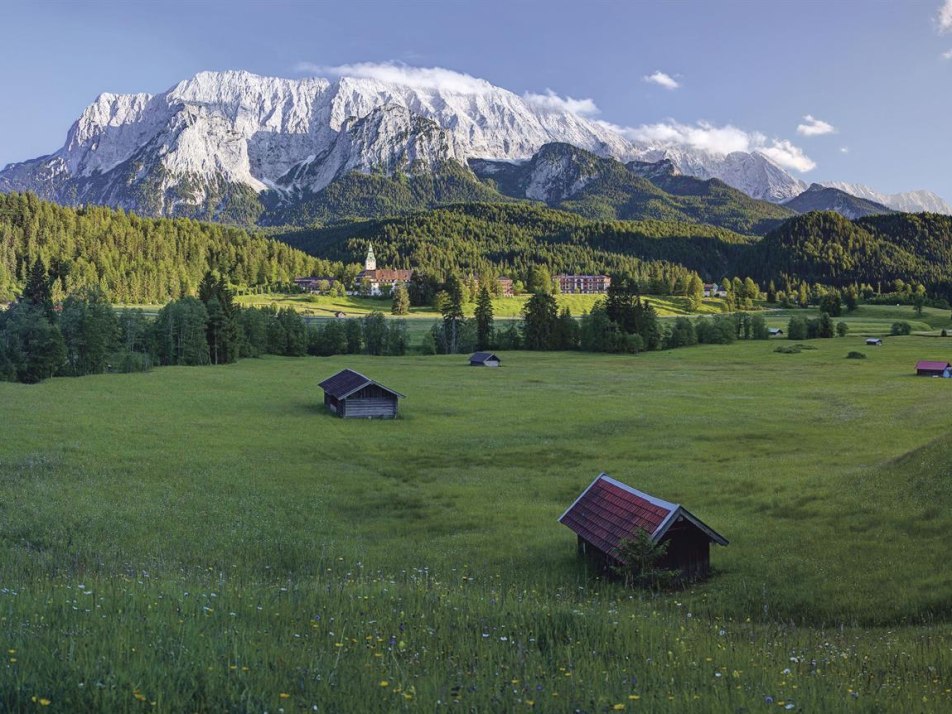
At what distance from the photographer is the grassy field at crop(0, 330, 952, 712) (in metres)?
7.45

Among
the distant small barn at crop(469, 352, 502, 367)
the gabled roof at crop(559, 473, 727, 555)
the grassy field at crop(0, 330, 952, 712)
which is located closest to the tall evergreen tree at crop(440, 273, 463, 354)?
the distant small barn at crop(469, 352, 502, 367)

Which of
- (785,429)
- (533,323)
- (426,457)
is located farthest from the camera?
(533,323)

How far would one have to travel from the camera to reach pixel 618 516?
24.1m

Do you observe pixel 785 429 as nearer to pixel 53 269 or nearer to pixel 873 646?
pixel 873 646

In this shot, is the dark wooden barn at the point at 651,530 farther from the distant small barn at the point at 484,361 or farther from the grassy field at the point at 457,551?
the distant small barn at the point at 484,361

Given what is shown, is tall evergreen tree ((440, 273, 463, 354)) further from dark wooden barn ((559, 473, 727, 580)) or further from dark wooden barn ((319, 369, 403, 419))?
dark wooden barn ((559, 473, 727, 580))

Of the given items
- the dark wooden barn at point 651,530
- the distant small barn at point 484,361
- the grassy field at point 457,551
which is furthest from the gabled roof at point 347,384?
the distant small barn at point 484,361

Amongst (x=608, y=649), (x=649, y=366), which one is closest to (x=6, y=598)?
(x=608, y=649)

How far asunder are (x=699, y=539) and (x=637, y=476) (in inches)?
611

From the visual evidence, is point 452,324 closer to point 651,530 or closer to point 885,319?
point 885,319

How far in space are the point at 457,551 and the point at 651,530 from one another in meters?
7.70

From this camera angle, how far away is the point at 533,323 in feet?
451

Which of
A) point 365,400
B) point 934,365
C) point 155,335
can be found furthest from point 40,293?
point 934,365

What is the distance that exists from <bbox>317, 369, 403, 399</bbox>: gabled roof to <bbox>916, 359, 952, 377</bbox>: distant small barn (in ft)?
221
